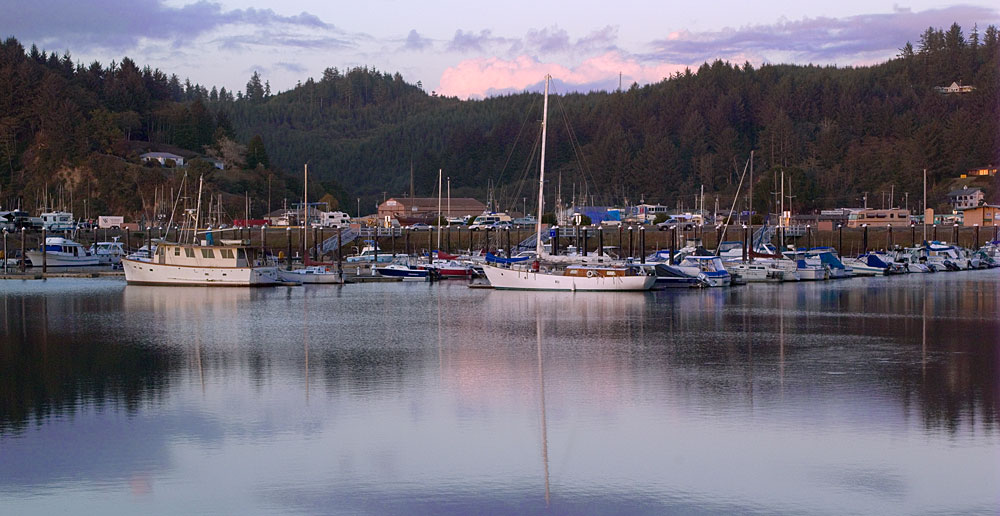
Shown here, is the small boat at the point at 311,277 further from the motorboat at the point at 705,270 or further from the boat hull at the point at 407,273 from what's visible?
the motorboat at the point at 705,270

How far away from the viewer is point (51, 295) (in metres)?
56.4

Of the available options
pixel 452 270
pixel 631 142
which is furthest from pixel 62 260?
pixel 631 142

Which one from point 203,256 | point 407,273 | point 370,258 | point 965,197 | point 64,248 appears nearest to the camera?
point 203,256

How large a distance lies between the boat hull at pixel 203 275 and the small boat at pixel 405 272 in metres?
8.73

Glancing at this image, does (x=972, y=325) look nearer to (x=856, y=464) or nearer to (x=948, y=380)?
(x=948, y=380)

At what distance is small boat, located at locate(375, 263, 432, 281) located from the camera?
69.0 meters

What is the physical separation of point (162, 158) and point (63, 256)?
6657cm

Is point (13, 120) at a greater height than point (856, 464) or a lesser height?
greater

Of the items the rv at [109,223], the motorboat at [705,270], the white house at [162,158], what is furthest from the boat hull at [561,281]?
the white house at [162,158]

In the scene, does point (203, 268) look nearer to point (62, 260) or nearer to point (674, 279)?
point (62, 260)

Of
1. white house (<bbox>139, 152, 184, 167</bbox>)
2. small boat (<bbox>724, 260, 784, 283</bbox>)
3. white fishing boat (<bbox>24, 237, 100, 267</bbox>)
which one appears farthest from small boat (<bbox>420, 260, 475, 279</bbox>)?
white house (<bbox>139, 152, 184, 167</bbox>)

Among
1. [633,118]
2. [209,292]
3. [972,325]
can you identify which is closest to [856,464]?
[972,325]

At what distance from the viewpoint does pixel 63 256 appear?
8006cm

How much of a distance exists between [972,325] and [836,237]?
202 ft
